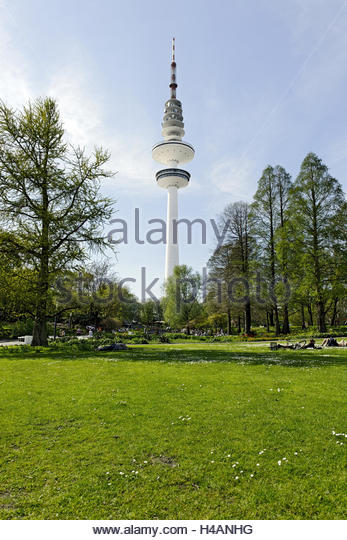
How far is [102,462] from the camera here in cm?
468

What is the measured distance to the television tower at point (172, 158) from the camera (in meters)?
98.1

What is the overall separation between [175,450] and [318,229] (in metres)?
30.5

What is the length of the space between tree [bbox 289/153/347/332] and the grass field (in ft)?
75.3

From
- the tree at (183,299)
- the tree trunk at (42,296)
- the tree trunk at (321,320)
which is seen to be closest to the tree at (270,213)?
the tree trunk at (321,320)

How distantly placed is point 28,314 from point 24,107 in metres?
14.3

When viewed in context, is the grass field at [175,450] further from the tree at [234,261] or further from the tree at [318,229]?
the tree at [234,261]

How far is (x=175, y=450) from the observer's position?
5027 millimetres

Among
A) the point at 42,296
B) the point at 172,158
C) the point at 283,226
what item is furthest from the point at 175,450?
the point at 172,158

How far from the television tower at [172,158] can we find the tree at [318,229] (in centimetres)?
6408

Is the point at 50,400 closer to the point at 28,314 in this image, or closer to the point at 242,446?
the point at 242,446

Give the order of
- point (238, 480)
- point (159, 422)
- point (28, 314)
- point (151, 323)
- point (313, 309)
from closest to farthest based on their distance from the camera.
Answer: point (238, 480)
point (159, 422)
point (28, 314)
point (313, 309)
point (151, 323)

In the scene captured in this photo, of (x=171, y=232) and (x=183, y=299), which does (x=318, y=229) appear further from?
(x=171, y=232)

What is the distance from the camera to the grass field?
144 inches
